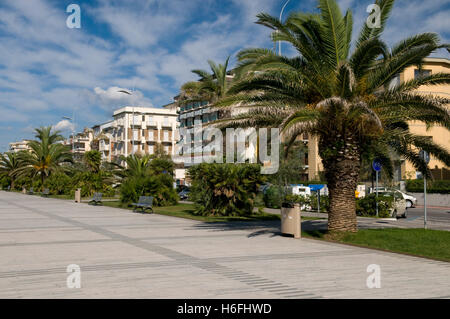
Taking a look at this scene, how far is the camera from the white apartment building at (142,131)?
3762 inches

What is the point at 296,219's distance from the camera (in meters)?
13.4

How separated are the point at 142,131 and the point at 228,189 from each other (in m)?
77.1

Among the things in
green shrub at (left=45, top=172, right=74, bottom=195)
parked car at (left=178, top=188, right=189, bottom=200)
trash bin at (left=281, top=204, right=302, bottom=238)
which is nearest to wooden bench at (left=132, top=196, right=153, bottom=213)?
trash bin at (left=281, top=204, right=302, bottom=238)

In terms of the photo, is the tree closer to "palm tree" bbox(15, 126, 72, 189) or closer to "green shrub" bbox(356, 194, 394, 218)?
"palm tree" bbox(15, 126, 72, 189)

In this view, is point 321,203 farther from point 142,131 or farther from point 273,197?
point 142,131

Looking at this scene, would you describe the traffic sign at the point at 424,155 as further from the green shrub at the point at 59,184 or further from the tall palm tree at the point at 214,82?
the green shrub at the point at 59,184

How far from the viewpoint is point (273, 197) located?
2848 cm

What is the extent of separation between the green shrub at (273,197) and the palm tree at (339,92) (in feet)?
47.7

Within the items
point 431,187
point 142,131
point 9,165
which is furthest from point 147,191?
point 142,131

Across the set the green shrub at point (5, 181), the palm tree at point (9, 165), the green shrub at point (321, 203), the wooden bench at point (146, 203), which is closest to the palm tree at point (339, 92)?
the wooden bench at point (146, 203)

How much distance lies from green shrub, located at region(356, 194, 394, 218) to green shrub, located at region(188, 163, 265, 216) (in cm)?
494
